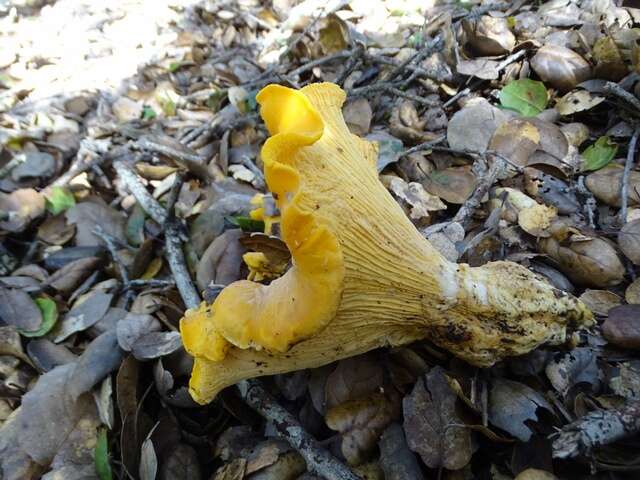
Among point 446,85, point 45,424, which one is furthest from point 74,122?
point 446,85

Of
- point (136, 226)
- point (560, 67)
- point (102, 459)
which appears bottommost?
point (102, 459)

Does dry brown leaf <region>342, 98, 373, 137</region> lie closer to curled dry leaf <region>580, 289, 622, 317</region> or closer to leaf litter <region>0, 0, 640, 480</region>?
leaf litter <region>0, 0, 640, 480</region>

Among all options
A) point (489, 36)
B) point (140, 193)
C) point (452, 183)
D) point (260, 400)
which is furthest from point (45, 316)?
point (489, 36)

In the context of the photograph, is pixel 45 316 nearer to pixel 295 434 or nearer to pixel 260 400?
pixel 260 400

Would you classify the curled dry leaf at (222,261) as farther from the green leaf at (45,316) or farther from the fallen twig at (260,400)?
the green leaf at (45,316)

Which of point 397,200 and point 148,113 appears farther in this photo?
point 148,113

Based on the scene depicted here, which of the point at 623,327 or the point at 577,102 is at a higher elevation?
the point at 577,102

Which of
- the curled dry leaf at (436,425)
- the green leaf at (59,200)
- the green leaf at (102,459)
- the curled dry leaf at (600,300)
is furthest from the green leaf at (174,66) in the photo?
the curled dry leaf at (600,300)

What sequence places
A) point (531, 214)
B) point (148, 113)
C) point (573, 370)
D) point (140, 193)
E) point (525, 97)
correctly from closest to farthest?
point (573, 370) → point (531, 214) → point (525, 97) → point (140, 193) → point (148, 113)

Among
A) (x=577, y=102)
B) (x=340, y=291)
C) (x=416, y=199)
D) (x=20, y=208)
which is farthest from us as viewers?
(x=20, y=208)

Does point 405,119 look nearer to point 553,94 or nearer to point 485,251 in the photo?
point 553,94
